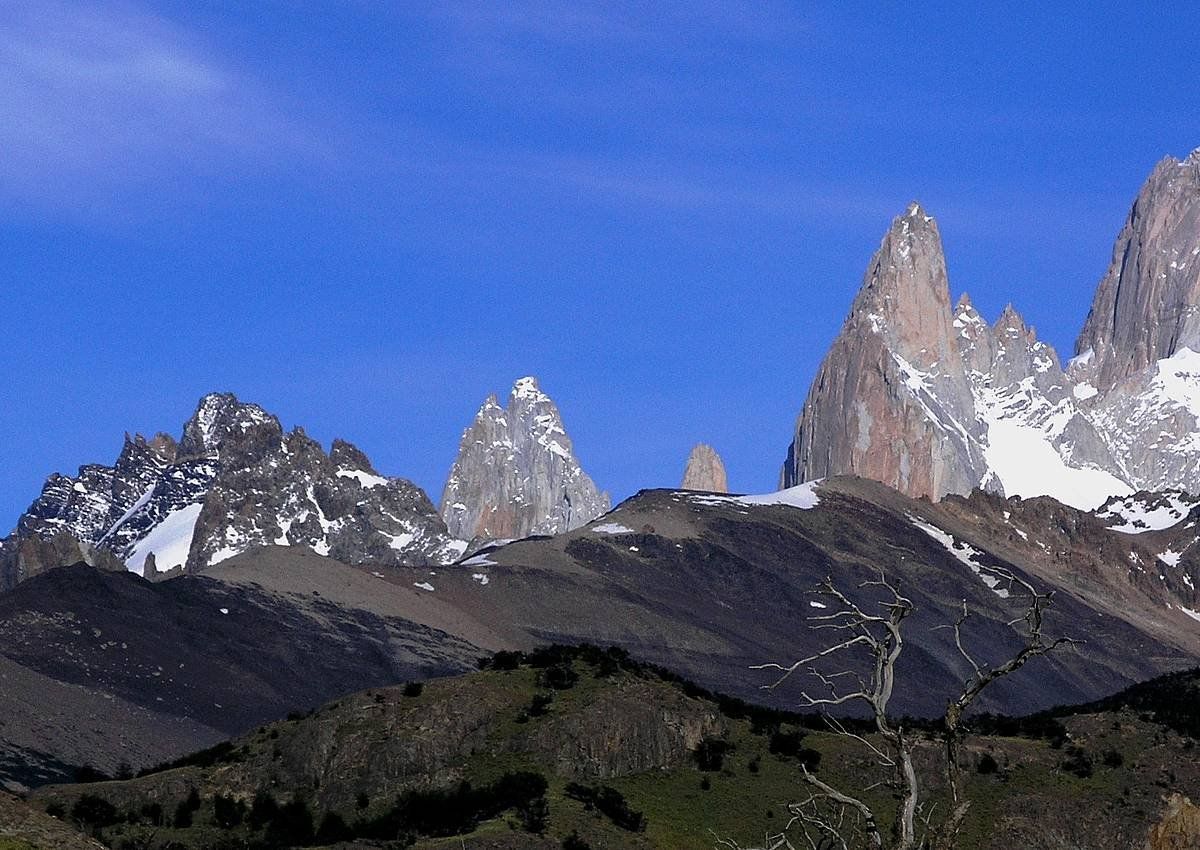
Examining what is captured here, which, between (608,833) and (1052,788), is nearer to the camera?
(608,833)

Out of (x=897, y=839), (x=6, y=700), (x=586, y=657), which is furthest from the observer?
(x=6, y=700)

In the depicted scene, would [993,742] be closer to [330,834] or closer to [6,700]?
[330,834]

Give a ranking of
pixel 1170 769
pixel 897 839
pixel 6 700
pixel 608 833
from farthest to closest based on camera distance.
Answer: pixel 6 700, pixel 1170 769, pixel 608 833, pixel 897 839

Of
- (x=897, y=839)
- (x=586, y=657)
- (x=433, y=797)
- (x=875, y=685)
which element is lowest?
(x=897, y=839)

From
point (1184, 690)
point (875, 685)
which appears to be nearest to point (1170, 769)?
point (1184, 690)

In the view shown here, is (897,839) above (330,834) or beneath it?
beneath

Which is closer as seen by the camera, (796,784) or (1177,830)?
(1177,830)

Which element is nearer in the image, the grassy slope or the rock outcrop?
the grassy slope

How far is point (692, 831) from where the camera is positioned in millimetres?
93000

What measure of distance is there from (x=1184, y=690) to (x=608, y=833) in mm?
45901

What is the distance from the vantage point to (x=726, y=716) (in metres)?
106

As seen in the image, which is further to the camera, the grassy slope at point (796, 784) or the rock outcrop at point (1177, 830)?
the rock outcrop at point (1177, 830)

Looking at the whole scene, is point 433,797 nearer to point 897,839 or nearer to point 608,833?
point 608,833

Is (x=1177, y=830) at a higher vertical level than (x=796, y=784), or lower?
lower
